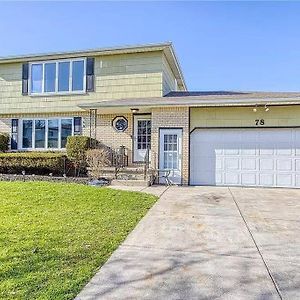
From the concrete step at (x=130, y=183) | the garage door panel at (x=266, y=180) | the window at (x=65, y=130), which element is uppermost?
the window at (x=65, y=130)

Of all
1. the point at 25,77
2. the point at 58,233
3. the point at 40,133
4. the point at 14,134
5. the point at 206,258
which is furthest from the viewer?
the point at 14,134

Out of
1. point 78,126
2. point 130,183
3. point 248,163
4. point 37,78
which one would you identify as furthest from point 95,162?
point 37,78

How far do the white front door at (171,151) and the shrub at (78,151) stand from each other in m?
3.36

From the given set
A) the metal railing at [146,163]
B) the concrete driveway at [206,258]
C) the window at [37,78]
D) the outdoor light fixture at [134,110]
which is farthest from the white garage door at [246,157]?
the window at [37,78]

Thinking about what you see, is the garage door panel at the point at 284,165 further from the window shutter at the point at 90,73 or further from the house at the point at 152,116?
the window shutter at the point at 90,73

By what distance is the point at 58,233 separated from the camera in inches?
201

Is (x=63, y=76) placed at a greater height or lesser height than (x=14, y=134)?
greater

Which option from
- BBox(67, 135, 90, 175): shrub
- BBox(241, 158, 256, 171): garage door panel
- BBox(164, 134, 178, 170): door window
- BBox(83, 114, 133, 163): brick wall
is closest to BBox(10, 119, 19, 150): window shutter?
BBox(67, 135, 90, 175): shrub

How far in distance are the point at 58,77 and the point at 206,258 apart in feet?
44.6

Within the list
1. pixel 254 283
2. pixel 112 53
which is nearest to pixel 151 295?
pixel 254 283

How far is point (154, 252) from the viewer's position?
4465mm

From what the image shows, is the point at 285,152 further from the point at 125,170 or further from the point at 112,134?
the point at 112,134

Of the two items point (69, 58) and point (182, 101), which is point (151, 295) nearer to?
point (182, 101)

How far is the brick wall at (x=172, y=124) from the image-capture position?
40.8 ft
